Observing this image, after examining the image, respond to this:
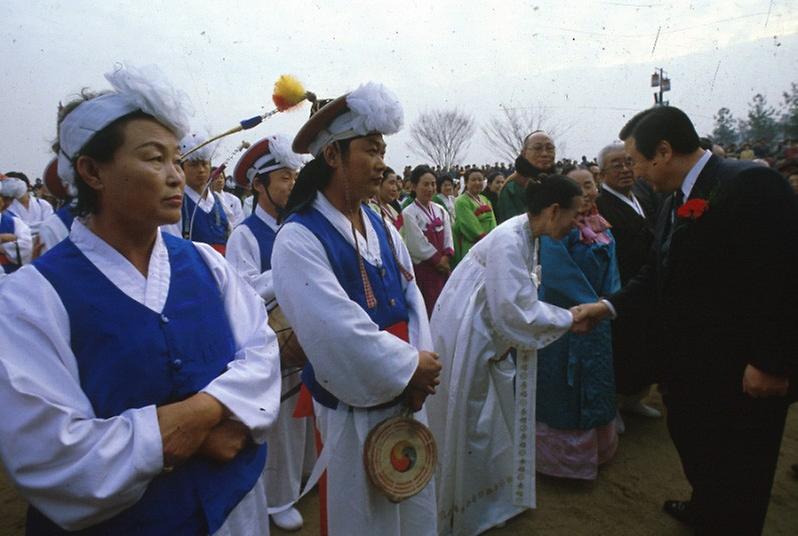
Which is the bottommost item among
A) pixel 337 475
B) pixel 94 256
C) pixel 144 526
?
pixel 337 475

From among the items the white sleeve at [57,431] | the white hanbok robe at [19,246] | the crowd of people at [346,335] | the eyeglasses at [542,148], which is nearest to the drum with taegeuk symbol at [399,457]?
the crowd of people at [346,335]

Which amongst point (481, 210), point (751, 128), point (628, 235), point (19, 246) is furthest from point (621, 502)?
point (751, 128)

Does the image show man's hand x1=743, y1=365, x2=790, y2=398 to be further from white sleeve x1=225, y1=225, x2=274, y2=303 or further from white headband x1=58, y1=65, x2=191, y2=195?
white sleeve x1=225, y1=225, x2=274, y2=303

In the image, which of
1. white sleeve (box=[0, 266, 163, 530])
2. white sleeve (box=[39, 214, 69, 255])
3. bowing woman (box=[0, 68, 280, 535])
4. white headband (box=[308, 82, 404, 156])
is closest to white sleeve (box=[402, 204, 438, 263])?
white sleeve (box=[39, 214, 69, 255])

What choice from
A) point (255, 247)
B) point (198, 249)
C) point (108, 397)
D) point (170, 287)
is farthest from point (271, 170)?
point (108, 397)

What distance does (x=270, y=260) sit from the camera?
10.8 ft

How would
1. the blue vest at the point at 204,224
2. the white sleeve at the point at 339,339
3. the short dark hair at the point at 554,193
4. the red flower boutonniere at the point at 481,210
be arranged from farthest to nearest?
1. the red flower boutonniere at the point at 481,210
2. the blue vest at the point at 204,224
3. the short dark hair at the point at 554,193
4. the white sleeve at the point at 339,339

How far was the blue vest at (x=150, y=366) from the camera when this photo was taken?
4.21 ft

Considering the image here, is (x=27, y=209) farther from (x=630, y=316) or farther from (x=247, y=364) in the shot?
(x=630, y=316)

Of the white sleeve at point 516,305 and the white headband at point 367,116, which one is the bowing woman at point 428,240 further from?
the white headband at point 367,116

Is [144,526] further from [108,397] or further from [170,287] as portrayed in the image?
[170,287]

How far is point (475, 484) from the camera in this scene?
9.83 feet

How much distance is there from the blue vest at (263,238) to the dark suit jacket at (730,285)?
240cm

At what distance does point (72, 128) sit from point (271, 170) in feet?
7.40
